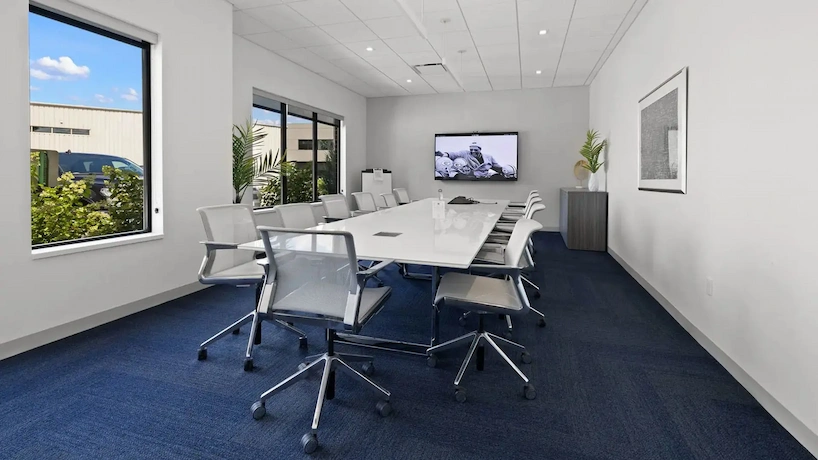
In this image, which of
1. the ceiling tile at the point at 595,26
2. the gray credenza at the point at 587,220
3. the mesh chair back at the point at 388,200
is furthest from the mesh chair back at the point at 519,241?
the gray credenza at the point at 587,220

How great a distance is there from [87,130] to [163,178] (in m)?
0.65

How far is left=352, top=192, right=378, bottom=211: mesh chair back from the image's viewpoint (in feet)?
18.1

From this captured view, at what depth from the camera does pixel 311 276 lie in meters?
1.97

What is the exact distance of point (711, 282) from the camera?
2.85 meters

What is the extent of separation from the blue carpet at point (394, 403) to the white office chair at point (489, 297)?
9cm

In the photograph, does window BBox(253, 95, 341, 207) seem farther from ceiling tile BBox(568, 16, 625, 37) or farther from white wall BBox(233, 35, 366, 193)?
ceiling tile BBox(568, 16, 625, 37)

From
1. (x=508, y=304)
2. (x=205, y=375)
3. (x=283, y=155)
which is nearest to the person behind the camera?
(x=508, y=304)

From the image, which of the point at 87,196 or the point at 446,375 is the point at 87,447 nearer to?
the point at 446,375

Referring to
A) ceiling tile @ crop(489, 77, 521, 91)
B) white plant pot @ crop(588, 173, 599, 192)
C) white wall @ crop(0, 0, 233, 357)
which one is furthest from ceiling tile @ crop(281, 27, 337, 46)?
white plant pot @ crop(588, 173, 599, 192)

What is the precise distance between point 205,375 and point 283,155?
469cm

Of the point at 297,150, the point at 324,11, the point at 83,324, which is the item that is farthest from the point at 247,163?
the point at 83,324

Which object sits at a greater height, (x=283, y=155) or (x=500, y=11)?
(x=500, y=11)

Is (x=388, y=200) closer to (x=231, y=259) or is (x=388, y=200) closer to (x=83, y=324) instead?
(x=231, y=259)

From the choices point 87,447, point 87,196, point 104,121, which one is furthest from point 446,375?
point 104,121
